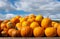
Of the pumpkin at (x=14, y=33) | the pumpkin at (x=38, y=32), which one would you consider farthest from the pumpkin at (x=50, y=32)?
the pumpkin at (x=14, y=33)

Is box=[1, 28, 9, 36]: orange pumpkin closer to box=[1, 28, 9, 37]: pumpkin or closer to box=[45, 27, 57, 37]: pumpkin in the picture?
box=[1, 28, 9, 37]: pumpkin

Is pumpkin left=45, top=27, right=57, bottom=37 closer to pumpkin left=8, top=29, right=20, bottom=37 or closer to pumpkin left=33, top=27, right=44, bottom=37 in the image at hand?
pumpkin left=33, top=27, right=44, bottom=37

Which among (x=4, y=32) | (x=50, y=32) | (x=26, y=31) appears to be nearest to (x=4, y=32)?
(x=4, y=32)

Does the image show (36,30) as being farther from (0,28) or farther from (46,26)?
(0,28)

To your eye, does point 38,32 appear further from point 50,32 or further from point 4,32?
point 4,32

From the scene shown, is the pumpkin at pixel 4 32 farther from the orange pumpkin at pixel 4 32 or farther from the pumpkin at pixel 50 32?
the pumpkin at pixel 50 32

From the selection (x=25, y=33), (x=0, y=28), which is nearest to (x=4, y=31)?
(x=0, y=28)

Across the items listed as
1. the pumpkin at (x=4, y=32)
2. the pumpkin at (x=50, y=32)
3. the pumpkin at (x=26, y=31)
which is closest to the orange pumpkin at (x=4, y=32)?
the pumpkin at (x=4, y=32)

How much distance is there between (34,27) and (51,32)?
0.13m

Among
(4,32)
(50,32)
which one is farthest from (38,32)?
(4,32)

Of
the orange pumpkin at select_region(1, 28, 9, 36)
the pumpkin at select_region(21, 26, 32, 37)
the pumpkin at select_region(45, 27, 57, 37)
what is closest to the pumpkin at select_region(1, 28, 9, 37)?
the orange pumpkin at select_region(1, 28, 9, 36)

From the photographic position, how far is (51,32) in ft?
2.84

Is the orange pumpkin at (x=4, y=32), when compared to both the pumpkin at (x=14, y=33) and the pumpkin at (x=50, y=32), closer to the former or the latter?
the pumpkin at (x=14, y=33)

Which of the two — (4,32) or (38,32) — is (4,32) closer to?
(4,32)
